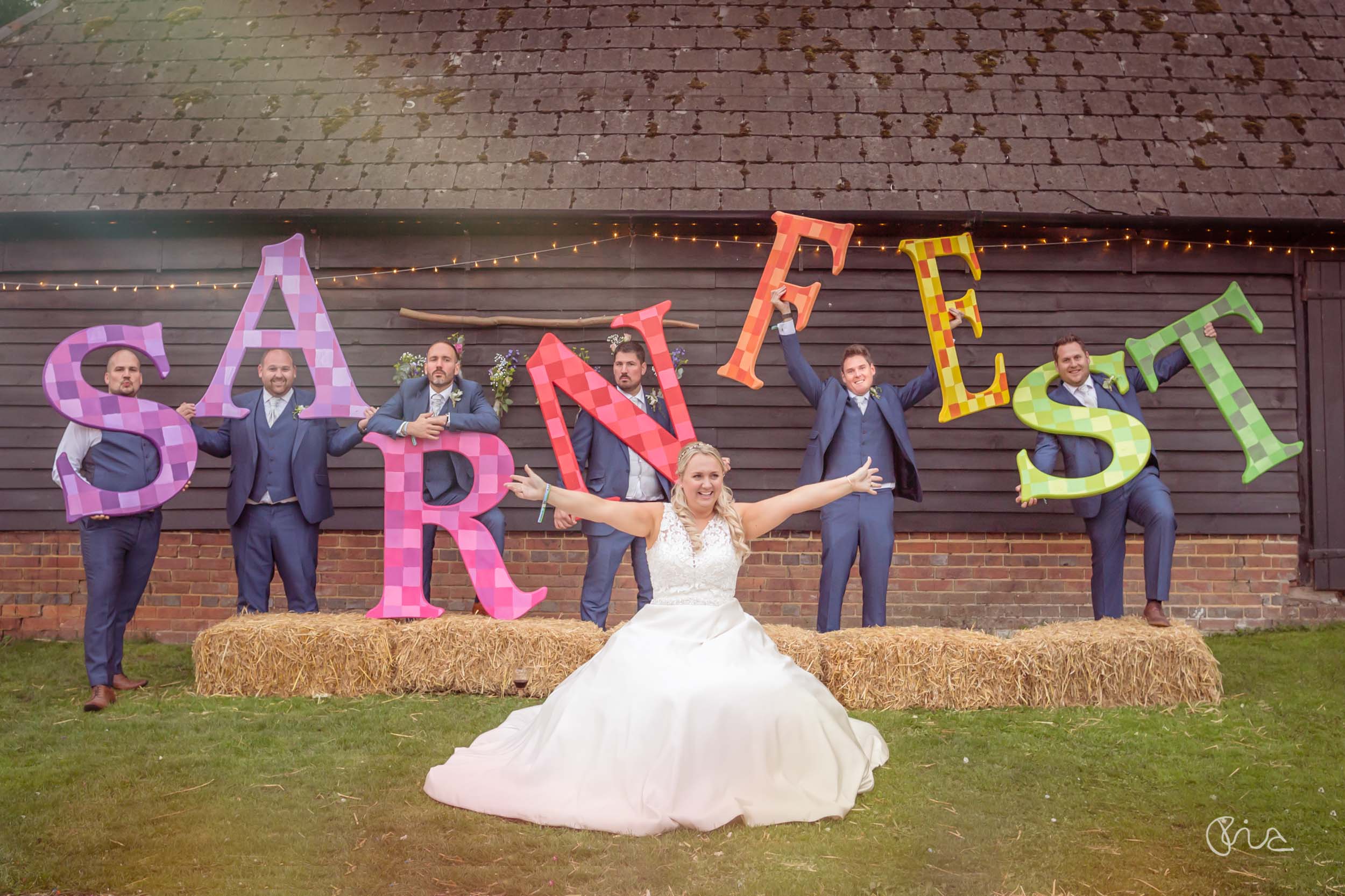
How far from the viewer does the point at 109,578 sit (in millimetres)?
5535

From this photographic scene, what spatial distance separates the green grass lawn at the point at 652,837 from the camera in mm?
3117

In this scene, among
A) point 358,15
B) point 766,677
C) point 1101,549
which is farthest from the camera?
point 358,15

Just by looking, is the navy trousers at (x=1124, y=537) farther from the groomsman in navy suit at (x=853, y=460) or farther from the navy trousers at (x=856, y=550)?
the navy trousers at (x=856, y=550)

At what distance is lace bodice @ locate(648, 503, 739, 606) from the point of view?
13.1 ft

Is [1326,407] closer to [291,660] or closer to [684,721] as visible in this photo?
[684,721]

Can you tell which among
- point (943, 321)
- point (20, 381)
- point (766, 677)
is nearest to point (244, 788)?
point (766, 677)

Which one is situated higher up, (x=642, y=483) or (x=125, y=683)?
(x=642, y=483)

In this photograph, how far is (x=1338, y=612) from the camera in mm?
7484

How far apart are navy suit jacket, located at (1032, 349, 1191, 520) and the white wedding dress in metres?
2.64

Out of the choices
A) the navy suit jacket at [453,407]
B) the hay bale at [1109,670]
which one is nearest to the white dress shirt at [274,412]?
the navy suit jacket at [453,407]

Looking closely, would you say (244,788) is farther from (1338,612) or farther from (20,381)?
(1338,612)

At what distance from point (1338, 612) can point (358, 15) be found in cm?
943

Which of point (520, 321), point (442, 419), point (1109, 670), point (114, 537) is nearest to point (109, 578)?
point (114, 537)

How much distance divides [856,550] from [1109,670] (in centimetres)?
150
